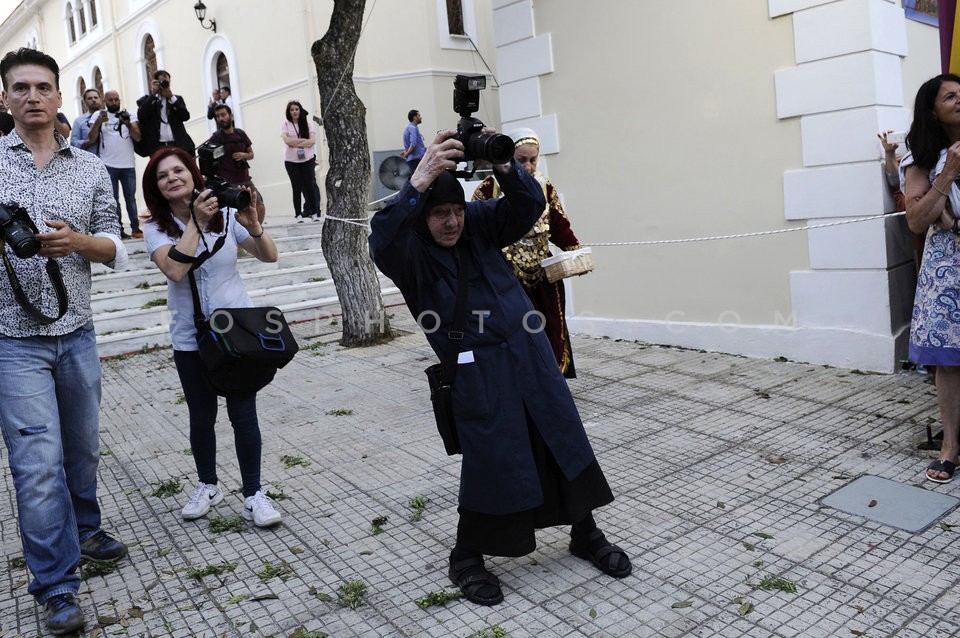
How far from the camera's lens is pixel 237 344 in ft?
12.2

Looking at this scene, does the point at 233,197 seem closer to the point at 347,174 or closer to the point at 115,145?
the point at 347,174

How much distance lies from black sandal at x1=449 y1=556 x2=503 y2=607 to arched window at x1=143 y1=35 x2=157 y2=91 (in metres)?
20.8

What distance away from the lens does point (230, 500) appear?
4.44 meters

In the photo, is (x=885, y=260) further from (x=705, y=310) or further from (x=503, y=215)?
(x=503, y=215)

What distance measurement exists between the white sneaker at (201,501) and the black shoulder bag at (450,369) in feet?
5.43

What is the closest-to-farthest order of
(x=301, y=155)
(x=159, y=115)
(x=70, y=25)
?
1. (x=159, y=115)
2. (x=301, y=155)
3. (x=70, y=25)

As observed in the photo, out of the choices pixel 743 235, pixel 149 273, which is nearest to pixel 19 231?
pixel 743 235

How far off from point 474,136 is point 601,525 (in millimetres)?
1924

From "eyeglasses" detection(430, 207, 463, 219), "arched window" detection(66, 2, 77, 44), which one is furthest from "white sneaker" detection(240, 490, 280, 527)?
"arched window" detection(66, 2, 77, 44)

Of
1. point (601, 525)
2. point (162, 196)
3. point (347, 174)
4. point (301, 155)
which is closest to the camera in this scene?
point (601, 525)

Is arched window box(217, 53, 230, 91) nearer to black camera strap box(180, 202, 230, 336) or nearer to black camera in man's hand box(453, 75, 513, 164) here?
black camera strap box(180, 202, 230, 336)

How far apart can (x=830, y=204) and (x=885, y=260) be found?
58 centimetres

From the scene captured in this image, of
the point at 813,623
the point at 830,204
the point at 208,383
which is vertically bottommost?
the point at 813,623

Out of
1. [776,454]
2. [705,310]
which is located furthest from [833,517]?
[705,310]
